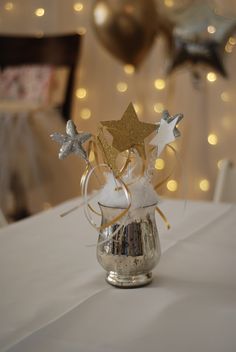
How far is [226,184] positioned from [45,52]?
1.65 m

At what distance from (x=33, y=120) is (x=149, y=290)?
1.82 metres

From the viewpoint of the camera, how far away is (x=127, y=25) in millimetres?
2123

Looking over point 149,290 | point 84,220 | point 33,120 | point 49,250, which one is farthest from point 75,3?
point 149,290

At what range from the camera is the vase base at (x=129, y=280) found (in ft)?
2.41

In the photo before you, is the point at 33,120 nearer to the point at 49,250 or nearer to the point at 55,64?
the point at 55,64

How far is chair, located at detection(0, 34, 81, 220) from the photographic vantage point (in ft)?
7.90

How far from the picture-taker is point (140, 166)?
74 cm

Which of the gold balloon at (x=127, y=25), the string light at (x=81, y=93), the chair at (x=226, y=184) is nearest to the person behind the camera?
the chair at (x=226, y=184)

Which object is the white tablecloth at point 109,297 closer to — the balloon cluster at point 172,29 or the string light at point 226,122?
the balloon cluster at point 172,29

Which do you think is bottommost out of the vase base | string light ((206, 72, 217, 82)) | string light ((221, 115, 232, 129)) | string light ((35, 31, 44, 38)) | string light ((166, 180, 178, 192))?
string light ((166, 180, 178, 192))

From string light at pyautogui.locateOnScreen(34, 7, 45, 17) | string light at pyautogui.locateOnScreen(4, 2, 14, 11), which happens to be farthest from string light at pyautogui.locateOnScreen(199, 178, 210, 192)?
string light at pyautogui.locateOnScreen(4, 2, 14, 11)

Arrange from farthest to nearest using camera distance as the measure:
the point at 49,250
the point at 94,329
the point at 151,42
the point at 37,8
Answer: the point at 37,8, the point at 151,42, the point at 49,250, the point at 94,329

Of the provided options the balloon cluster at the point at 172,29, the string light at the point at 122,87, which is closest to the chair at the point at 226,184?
the balloon cluster at the point at 172,29

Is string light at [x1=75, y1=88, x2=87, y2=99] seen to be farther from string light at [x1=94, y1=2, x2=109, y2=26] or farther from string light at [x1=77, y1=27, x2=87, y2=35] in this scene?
string light at [x1=94, y1=2, x2=109, y2=26]
